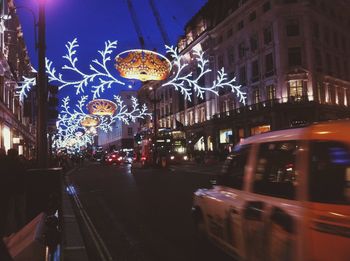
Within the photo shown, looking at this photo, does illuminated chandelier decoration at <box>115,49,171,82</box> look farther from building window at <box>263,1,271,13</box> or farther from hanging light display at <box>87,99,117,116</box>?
building window at <box>263,1,271,13</box>

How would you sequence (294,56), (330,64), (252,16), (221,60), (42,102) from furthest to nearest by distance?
(221,60)
(252,16)
(330,64)
(294,56)
(42,102)

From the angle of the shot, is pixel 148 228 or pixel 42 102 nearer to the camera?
pixel 148 228

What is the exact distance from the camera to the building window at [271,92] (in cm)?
4841

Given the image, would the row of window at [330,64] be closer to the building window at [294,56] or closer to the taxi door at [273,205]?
the building window at [294,56]

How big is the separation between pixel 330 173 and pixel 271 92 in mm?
46138

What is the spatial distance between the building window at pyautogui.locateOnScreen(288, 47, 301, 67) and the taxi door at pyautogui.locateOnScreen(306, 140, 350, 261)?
Answer: 4555 centimetres

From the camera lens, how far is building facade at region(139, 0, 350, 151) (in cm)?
4706

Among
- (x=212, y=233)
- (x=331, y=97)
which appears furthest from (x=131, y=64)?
(x=331, y=97)

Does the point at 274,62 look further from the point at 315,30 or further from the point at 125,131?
the point at 125,131

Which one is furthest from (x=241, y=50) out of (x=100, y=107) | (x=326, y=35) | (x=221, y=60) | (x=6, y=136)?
(x=6, y=136)

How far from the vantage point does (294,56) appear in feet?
157

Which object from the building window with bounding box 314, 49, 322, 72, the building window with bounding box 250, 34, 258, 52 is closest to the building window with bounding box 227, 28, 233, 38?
the building window with bounding box 250, 34, 258, 52

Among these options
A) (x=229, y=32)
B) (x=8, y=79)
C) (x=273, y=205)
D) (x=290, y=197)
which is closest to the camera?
(x=290, y=197)

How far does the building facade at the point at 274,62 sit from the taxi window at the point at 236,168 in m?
40.0
